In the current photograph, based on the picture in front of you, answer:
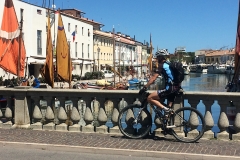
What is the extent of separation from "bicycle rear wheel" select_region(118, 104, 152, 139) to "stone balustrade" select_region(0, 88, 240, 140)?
0.83 ft

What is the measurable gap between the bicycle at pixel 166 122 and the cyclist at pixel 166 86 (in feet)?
0.45

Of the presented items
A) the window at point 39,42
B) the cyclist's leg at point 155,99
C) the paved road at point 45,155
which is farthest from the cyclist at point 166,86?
the window at point 39,42

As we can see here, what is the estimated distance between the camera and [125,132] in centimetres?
860

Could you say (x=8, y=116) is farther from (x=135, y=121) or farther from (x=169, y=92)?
(x=169, y=92)

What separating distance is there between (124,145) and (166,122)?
3.67ft

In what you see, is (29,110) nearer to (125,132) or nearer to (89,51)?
(125,132)

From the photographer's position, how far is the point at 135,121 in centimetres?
846

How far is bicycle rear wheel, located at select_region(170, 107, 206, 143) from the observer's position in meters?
8.11

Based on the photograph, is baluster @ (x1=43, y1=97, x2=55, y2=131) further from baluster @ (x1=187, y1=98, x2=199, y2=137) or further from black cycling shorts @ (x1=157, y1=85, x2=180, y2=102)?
baluster @ (x1=187, y1=98, x2=199, y2=137)

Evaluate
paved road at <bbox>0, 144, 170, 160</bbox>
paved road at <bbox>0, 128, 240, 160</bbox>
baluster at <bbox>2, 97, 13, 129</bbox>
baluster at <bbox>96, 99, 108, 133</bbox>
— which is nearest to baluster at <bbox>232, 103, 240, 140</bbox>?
paved road at <bbox>0, 128, 240, 160</bbox>

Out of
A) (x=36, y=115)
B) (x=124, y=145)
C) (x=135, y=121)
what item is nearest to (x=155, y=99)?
(x=135, y=121)

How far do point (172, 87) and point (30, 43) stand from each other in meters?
46.0

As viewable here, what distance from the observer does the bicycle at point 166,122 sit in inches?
320

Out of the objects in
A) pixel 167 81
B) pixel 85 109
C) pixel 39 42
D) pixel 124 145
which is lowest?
pixel 124 145
